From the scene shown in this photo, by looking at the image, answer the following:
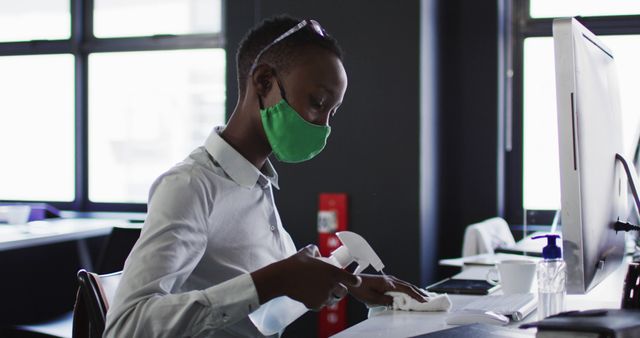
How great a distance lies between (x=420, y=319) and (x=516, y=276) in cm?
38

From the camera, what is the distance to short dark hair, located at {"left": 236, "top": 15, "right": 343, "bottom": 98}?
1319 millimetres

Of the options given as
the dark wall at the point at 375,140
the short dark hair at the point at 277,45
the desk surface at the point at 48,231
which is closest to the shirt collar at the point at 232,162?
the short dark hair at the point at 277,45

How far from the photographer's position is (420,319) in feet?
4.48

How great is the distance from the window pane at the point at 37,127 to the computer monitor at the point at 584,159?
374cm

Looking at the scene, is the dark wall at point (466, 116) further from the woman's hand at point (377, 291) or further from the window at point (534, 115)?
the woman's hand at point (377, 291)

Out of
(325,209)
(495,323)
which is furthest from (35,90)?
(495,323)

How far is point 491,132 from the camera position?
3.73m

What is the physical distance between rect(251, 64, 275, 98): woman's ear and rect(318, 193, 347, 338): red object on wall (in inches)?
77.9

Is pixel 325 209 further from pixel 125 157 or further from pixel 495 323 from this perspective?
pixel 495 323

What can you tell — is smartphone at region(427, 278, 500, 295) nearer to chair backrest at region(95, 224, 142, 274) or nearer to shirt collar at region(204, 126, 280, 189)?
shirt collar at region(204, 126, 280, 189)

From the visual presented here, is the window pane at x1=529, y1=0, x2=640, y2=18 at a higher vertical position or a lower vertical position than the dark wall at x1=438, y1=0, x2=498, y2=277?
higher

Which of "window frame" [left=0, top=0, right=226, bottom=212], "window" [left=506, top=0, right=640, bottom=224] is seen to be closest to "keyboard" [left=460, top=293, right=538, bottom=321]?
"window" [left=506, top=0, right=640, bottom=224]

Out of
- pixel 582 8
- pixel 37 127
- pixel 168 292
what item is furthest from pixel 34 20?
pixel 168 292

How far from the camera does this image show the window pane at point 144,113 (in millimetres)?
4184
